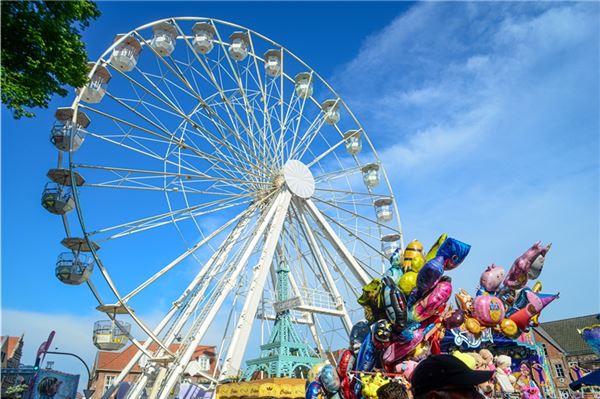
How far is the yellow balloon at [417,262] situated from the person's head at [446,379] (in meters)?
6.48

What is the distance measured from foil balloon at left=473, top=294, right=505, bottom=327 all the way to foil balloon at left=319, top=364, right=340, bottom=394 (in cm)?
321

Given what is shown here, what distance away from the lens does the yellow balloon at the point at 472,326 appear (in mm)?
8445

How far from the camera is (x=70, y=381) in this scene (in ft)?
51.6

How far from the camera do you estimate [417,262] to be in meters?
8.23

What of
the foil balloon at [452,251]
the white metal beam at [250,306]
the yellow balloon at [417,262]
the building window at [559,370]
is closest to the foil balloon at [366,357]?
the yellow balloon at [417,262]

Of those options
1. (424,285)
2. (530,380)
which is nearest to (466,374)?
(424,285)

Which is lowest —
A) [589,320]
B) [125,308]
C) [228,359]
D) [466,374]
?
[466,374]

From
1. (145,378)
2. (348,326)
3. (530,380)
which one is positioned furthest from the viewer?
(348,326)

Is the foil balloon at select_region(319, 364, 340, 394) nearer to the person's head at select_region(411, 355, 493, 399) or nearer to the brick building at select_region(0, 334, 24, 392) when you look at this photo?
the person's head at select_region(411, 355, 493, 399)

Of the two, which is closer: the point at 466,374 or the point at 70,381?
the point at 466,374

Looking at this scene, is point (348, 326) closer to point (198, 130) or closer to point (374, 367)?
point (374, 367)

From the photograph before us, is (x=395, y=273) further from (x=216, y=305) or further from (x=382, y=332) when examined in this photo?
(x=216, y=305)

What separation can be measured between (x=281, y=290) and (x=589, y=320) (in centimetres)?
2506

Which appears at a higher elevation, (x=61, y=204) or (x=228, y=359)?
(x=61, y=204)
